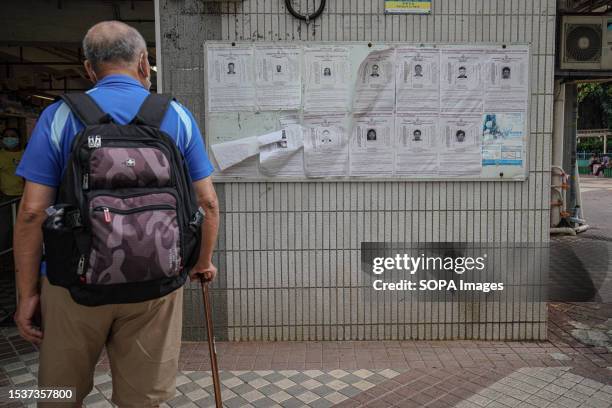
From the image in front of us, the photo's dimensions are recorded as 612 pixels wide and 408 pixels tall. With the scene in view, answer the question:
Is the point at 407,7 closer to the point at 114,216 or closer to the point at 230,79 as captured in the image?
the point at 230,79

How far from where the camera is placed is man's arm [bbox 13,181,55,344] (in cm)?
208

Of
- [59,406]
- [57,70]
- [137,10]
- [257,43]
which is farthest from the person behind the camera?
[57,70]

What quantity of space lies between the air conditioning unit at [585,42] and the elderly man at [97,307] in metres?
6.05

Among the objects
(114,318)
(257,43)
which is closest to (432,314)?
(257,43)

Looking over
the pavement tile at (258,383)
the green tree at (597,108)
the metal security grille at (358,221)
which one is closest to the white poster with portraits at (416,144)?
the metal security grille at (358,221)

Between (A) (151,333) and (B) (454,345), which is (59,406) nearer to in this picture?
(A) (151,333)

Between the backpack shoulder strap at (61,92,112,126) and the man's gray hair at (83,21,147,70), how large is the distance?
0.20 m

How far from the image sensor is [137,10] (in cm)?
709

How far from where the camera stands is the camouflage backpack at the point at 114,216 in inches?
76.7

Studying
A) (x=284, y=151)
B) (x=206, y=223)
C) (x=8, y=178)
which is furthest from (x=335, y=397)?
Answer: (x=8, y=178)

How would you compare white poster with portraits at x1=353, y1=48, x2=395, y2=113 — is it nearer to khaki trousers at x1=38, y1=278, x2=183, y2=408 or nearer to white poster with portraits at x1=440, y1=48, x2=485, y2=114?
white poster with portraits at x1=440, y1=48, x2=485, y2=114

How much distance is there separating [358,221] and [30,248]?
292 centimetres

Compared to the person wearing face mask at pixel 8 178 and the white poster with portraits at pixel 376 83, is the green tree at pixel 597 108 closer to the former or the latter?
the person wearing face mask at pixel 8 178

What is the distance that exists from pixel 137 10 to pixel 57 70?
14.4ft
